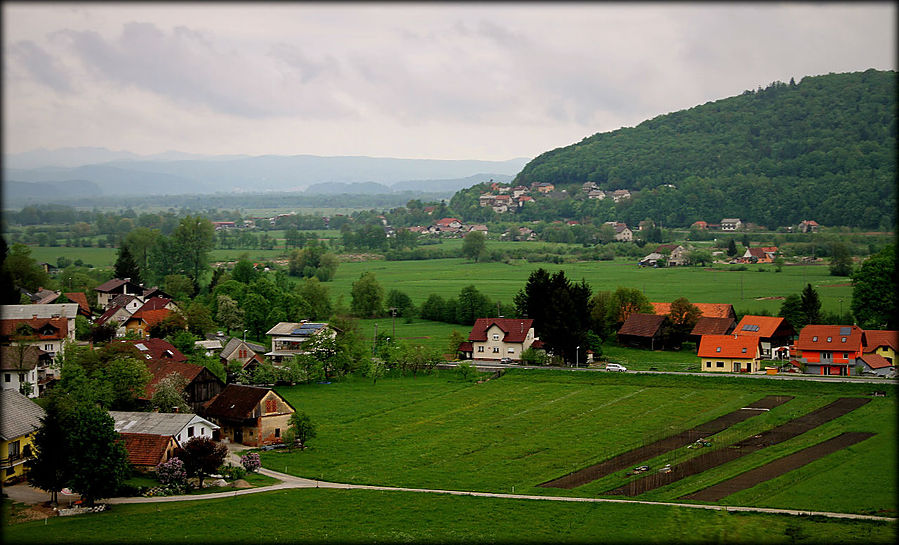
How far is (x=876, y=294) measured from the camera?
39.8 m

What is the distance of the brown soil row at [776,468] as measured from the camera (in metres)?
18.9

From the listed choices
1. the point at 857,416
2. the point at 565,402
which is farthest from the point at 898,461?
the point at 565,402

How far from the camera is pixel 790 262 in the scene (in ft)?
233

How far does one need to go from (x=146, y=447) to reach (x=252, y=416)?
397cm

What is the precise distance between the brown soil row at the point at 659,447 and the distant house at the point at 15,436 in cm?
1291

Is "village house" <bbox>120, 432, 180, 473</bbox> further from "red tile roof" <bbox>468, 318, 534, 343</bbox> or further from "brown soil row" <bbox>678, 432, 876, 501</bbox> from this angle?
"red tile roof" <bbox>468, 318, 534, 343</bbox>

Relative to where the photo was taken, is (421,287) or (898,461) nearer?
(898,461)

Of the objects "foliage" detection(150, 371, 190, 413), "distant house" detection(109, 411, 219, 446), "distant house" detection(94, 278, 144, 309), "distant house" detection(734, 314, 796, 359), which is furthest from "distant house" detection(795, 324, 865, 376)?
"distant house" detection(94, 278, 144, 309)

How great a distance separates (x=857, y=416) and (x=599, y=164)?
12105 cm

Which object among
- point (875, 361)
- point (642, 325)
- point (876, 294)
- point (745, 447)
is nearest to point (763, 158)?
point (876, 294)

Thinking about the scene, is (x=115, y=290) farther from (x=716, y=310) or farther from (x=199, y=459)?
(x=716, y=310)

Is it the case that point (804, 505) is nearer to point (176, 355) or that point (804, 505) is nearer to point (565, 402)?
point (565, 402)

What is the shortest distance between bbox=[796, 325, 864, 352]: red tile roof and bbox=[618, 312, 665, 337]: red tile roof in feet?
24.8

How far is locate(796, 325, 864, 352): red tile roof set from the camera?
33.8 metres
